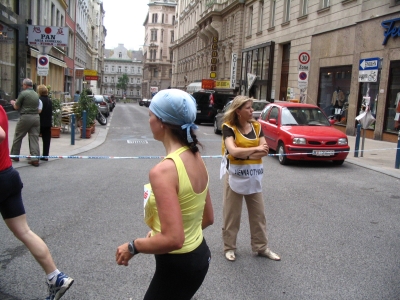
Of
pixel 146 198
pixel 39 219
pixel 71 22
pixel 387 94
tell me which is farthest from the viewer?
pixel 71 22

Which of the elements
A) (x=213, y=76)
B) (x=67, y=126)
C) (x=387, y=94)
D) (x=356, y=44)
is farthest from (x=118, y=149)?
(x=213, y=76)

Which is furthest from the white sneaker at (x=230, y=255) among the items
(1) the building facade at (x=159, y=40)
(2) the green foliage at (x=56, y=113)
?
(1) the building facade at (x=159, y=40)

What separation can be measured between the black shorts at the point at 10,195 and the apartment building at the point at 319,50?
1217 cm

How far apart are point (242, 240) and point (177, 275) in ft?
10.2

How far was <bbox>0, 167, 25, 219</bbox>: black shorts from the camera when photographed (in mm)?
3270

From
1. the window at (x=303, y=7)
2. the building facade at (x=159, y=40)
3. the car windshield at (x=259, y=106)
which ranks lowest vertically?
the car windshield at (x=259, y=106)

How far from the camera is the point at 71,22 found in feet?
143

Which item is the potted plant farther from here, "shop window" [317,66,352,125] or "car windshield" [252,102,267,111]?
"shop window" [317,66,352,125]

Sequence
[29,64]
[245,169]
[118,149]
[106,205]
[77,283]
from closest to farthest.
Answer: [77,283] < [245,169] < [106,205] < [118,149] < [29,64]

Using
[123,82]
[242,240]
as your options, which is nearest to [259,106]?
[242,240]

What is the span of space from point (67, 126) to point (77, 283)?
49.6 feet

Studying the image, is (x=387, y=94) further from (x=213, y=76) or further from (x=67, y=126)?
(x=213, y=76)

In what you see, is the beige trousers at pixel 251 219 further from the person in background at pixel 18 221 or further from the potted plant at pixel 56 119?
the potted plant at pixel 56 119

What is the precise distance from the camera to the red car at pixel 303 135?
10.7m
